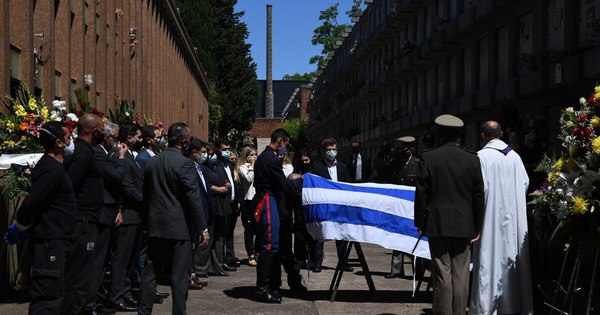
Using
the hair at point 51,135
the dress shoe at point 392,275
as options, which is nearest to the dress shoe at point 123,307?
the hair at point 51,135

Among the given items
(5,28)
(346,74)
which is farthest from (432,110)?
(346,74)

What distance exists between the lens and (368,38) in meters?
49.2

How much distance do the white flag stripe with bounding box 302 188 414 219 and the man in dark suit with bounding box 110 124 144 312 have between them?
2.01 m

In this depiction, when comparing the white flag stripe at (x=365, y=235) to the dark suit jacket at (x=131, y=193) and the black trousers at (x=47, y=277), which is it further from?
the black trousers at (x=47, y=277)

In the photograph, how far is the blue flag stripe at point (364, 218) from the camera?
1016 cm

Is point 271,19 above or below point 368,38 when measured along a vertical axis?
above

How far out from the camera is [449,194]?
26.6ft

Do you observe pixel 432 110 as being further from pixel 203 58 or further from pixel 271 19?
pixel 271 19

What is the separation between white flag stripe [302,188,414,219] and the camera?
10.2 meters

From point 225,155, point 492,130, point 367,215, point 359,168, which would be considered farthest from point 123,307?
point 359,168

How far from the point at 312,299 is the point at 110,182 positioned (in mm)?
2963

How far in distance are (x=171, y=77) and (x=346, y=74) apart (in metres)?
20.6

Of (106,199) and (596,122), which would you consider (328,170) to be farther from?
(596,122)

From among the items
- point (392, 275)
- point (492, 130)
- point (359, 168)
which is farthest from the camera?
point (359, 168)
